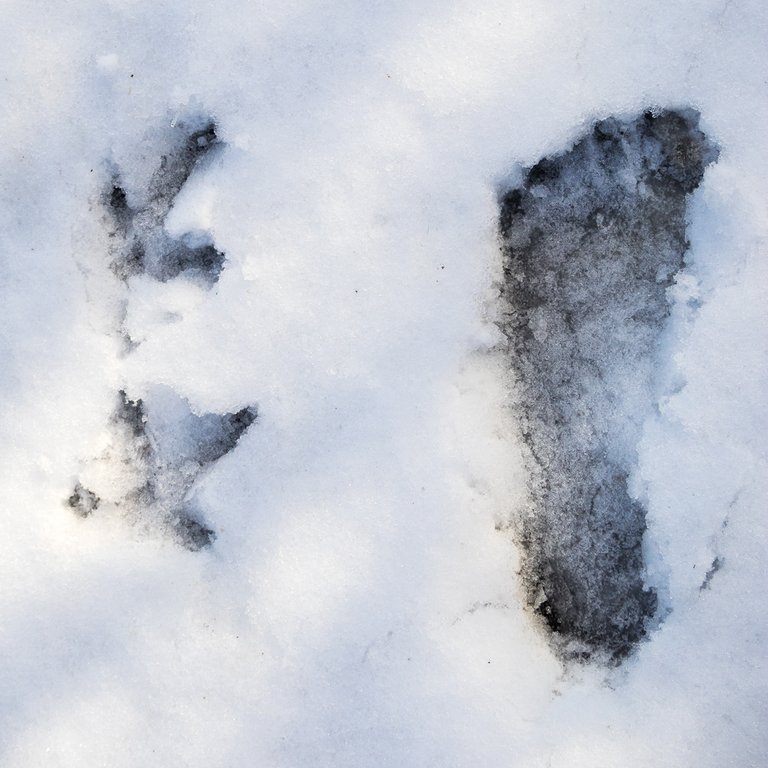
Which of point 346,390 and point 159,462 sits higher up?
point 346,390

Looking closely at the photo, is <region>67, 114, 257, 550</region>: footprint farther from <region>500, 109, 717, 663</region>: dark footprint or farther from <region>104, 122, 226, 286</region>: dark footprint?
<region>500, 109, 717, 663</region>: dark footprint

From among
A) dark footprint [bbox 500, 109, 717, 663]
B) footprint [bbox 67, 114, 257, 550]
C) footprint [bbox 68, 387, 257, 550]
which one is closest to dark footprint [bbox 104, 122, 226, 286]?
footprint [bbox 67, 114, 257, 550]

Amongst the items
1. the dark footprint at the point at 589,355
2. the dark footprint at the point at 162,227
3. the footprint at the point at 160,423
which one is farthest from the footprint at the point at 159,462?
the dark footprint at the point at 589,355

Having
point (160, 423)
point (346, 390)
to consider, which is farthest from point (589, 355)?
point (160, 423)

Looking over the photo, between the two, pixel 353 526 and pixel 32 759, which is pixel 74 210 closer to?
pixel 353 526

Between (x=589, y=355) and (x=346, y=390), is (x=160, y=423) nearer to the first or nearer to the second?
(x=346, y=390)

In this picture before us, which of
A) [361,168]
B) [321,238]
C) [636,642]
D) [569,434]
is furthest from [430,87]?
[636,642]

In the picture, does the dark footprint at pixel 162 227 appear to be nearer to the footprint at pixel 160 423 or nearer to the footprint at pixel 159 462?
the footprint at pixel 160 423

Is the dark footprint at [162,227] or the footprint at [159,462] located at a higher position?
the dark footprint at [162,227]
